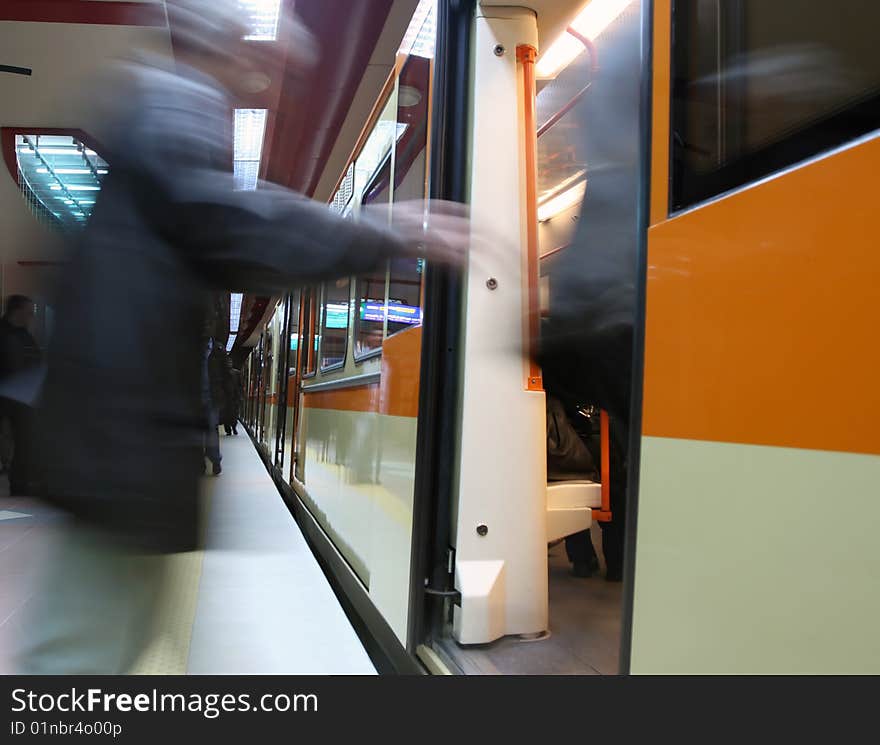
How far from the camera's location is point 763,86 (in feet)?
3.19

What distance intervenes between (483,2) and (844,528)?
2.04 metres

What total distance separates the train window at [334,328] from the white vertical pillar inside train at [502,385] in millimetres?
1521

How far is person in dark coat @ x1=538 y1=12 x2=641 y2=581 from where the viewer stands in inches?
70.2

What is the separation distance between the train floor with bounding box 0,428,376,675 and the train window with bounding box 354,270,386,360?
92 centimetres

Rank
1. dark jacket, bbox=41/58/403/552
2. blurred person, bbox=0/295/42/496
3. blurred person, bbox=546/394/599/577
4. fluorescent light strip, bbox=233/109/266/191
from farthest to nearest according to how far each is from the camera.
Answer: fluorescent light strip, bbox=233/109/266/191 < blurred person, bbox=546/394/599/577 < blurred person, bbox=0/295/42/496 < dark jacket, bbox=41/58/403/552

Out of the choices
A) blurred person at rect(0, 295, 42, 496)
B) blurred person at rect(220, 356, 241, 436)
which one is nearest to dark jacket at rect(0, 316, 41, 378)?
blurred person at rect(0, 295, 42, 496)

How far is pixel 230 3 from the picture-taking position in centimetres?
101

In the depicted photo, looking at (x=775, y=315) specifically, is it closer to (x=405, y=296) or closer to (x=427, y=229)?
(x=427, y=229)

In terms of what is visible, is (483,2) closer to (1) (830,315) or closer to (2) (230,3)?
(2) (230,3)

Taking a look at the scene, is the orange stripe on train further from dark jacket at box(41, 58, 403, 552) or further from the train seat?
the train seat

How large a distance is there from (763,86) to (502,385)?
1358 mm

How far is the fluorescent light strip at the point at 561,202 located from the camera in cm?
248

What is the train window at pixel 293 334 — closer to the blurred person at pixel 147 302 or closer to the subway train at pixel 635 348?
the subway train at pixel 635 348

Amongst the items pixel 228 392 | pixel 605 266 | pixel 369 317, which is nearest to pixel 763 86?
pixel 605 266
